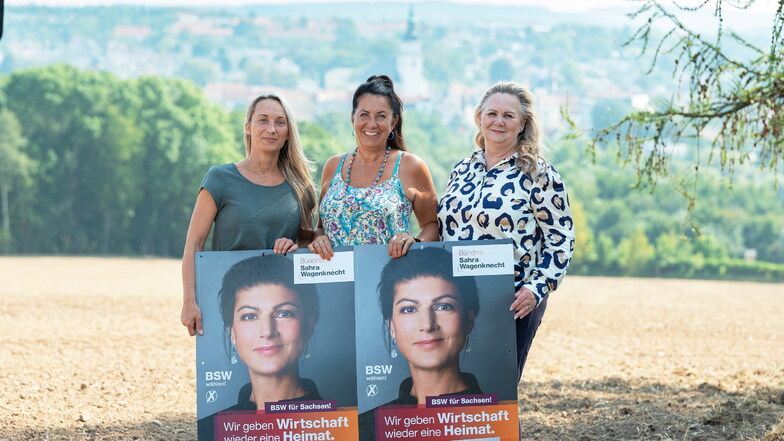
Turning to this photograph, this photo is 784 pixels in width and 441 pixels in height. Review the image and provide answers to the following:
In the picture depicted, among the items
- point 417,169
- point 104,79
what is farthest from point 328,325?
point 104,79

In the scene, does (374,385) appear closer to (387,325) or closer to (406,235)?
(387,325)

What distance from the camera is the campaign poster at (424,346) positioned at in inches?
204

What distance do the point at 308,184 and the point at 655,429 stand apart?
3.46 m

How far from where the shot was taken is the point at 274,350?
17.0ft

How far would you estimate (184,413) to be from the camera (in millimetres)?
8391

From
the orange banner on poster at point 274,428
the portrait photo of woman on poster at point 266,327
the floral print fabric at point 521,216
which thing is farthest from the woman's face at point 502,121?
the orange banner on poster at point 274,428

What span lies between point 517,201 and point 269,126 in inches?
53.7

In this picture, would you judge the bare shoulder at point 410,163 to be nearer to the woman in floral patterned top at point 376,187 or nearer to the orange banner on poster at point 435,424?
the woman in floral patterned top at point 376,187

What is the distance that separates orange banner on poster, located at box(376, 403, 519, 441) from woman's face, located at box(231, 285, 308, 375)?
0.55 m

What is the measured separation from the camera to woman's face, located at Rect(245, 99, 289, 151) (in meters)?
5.38

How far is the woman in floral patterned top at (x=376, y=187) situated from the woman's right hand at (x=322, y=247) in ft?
0.22

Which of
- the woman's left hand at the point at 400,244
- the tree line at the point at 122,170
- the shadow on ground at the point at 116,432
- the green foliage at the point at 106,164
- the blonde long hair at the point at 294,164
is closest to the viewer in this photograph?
the woman's left hand at the point at 400,244

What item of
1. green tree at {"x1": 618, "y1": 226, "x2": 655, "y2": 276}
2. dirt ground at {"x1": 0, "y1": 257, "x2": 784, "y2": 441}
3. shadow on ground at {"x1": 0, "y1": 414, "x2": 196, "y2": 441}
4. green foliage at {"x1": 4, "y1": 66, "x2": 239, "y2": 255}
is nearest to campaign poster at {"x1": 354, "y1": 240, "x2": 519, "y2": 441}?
dirt ground at {"x1": 0, "y1": 257, "x2": 784, "y2": 441}

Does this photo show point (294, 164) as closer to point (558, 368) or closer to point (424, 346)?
point (424, 346)
